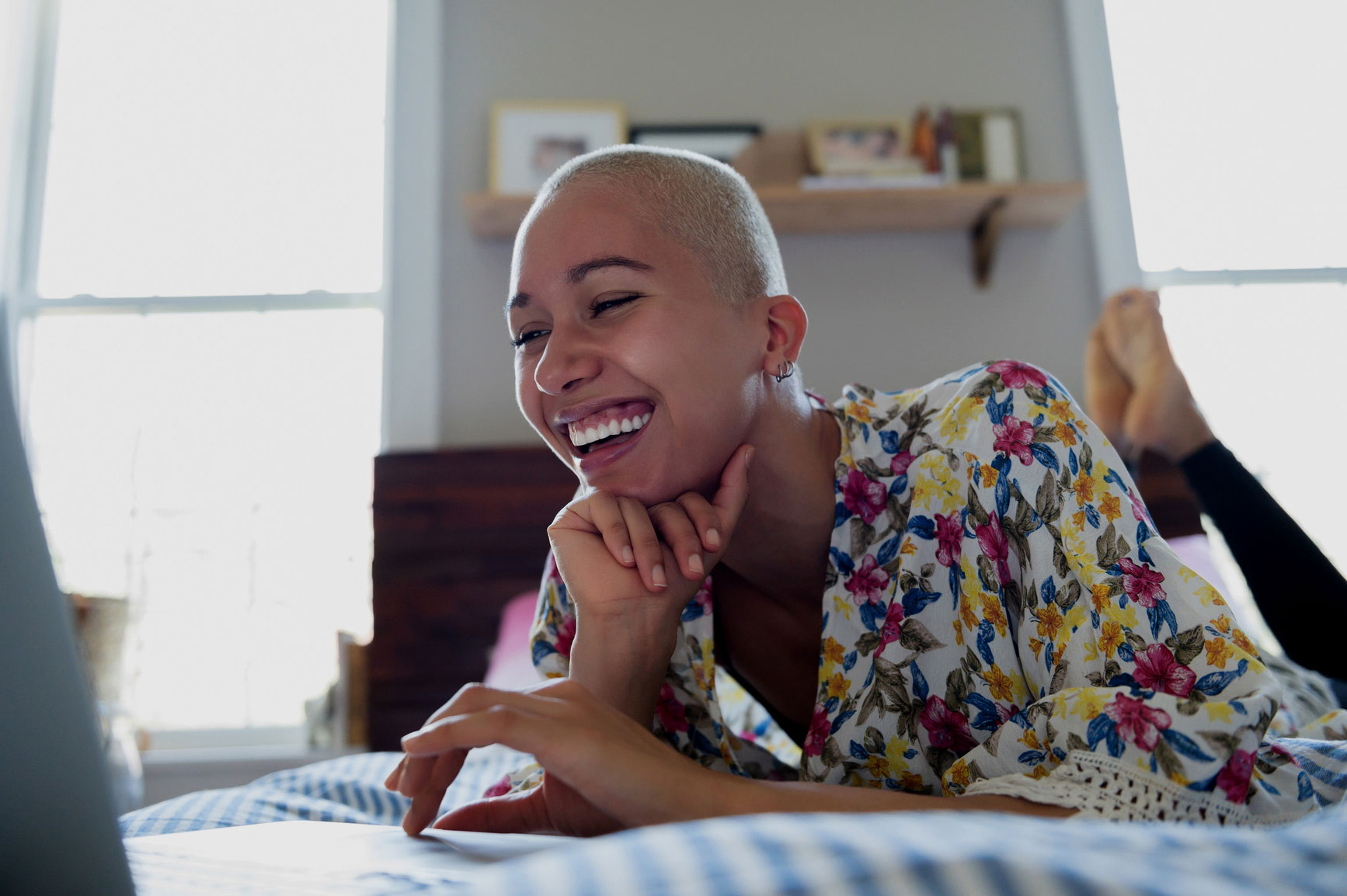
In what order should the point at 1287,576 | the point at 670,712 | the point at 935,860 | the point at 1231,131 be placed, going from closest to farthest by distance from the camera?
the point at 935,860, the point at 670,712, the point at 1287,576, the point at 1231,131

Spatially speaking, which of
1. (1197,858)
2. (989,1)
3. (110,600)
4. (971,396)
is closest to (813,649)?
(971,396)

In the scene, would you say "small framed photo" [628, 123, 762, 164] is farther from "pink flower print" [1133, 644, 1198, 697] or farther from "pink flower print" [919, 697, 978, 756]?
"pink flower print" [1133, 644, 1198, 697]

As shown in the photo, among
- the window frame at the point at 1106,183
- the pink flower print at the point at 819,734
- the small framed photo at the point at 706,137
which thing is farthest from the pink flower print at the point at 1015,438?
the window frame at the point at 1106,183

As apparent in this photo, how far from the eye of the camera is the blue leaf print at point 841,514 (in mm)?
1123

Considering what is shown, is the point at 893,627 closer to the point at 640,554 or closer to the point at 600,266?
the point at 640,554

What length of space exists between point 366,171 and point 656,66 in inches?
37.1

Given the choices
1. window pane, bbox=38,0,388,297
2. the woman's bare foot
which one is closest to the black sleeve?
the woman's bare foot

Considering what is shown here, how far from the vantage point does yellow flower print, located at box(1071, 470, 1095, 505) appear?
0.88 meters

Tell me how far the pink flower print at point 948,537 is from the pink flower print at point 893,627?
7cm

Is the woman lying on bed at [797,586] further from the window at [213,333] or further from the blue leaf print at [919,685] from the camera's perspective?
the window at [213,333]

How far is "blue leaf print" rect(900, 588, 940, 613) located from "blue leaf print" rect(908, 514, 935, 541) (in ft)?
0.18

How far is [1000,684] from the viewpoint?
3.15 feet

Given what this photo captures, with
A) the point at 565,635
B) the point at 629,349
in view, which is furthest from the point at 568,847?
the point at 565,635

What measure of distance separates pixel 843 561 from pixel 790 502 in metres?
0.09
